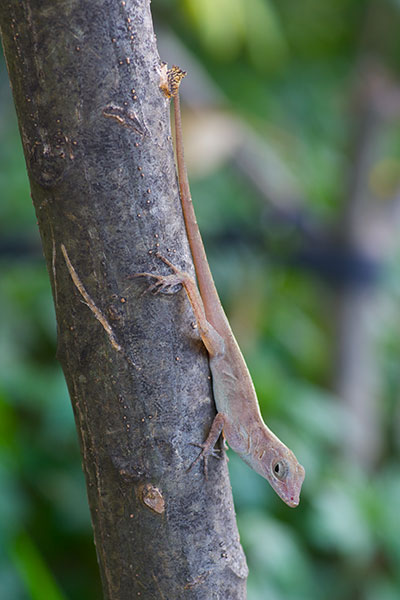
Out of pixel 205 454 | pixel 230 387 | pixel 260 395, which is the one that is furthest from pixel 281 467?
pixel 260 395

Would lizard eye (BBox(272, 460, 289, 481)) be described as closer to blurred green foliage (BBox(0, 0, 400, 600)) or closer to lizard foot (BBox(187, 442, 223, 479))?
lizard foot (BBox(187, 442, 223, 479))

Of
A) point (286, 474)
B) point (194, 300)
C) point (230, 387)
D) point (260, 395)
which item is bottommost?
point (260, 395)

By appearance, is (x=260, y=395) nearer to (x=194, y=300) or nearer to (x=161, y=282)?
(x=194, y=300)

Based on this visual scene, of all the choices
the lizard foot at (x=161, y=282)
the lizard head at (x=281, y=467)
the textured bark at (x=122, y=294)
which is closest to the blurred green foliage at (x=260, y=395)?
the lizard head at (x=281, y=467)

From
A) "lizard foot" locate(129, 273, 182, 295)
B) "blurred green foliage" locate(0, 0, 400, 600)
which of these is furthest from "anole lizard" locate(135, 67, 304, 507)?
"blurred green foliage" locate(0, 0, 400, 600)

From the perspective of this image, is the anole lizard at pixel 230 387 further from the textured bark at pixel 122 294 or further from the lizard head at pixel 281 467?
the textured bark at pixel 122 294

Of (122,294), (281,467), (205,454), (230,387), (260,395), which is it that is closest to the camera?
(122,294)

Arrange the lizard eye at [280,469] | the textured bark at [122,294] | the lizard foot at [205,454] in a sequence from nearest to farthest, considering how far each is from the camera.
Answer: the textured bark at [122,294] < the lizard foot at [205,454] < the lizard eye at [280,469]

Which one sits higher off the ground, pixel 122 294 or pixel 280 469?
pixel 122 294

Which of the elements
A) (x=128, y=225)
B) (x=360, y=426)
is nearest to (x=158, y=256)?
(x=128, y=225)
